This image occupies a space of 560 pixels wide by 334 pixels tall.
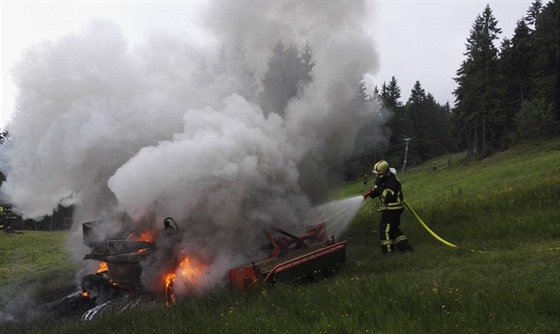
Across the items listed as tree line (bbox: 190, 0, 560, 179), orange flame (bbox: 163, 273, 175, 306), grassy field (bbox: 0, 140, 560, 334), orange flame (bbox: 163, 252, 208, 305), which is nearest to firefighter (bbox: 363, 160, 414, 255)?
grassy field (bbox: 0, 140, 560, 334)

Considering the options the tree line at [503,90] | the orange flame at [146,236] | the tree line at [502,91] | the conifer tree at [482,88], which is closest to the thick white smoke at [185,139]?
the orange flame at [146,236]

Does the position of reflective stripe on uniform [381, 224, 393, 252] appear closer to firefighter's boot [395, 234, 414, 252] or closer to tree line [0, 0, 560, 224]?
firefighter's boot [395, 234, 414, 252]

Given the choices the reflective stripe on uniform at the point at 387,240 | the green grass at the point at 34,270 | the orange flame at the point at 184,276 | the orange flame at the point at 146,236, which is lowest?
the green grass at the point at 34,270

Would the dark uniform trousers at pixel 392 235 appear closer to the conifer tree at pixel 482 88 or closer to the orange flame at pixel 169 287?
the orange flame at pixel 169 287

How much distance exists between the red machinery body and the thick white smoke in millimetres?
674

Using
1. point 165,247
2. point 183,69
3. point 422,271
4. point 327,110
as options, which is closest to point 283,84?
point 327,110

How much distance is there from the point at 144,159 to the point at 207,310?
3.38 meters

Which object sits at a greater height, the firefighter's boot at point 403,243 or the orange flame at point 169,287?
the firefighter's boot at point 403,243

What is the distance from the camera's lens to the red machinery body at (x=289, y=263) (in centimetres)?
690

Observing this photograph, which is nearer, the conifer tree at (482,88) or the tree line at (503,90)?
the tree line at (503,90)

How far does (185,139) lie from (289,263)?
138 inches

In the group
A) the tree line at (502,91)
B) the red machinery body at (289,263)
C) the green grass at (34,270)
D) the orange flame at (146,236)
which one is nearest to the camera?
the red machinery body at (289,263)

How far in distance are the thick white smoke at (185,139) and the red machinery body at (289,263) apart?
674 millimetres

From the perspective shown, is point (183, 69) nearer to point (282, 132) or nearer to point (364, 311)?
point (282, 132)
